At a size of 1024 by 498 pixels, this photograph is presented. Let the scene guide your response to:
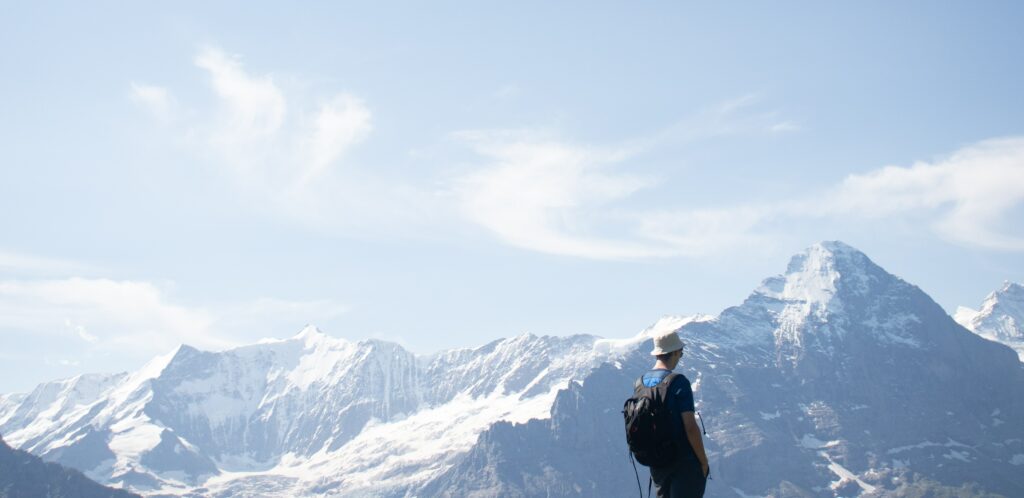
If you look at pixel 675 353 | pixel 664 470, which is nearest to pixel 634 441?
pixel 664 470

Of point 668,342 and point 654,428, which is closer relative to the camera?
point 654,428

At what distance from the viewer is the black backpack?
37.3ft

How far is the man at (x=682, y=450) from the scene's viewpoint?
11.4m

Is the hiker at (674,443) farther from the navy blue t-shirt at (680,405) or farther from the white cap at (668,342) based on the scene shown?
the white cap at (668,342)

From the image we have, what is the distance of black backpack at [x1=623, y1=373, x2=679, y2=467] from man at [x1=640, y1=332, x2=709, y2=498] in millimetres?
74

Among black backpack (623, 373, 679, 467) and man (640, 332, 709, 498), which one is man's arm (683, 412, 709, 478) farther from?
black backpack (623, 373, 679, 467)

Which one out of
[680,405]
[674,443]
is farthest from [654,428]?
[680,405]

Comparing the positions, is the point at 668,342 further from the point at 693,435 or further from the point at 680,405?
the point at 693,435

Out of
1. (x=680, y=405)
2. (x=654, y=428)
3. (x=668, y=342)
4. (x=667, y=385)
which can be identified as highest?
(x=668, y=342)

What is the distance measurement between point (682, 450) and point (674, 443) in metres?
0.17

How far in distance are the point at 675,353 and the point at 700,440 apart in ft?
4.14

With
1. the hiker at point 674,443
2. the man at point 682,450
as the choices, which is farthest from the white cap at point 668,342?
the hiker at point 674,443

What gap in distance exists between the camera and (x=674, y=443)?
1143cm

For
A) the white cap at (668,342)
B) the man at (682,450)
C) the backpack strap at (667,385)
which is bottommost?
the man at (682,450)
